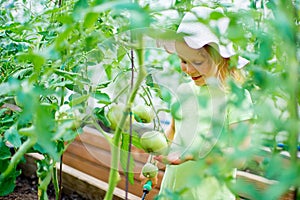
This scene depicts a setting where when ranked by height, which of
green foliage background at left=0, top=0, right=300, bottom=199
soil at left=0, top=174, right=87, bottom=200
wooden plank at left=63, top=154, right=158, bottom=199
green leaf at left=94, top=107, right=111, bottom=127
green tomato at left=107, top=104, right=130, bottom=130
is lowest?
soil at left=0, top=174, right=87, bottom=200

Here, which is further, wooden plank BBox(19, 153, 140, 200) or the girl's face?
wooden plank BBox(19, 153, 140, 200)

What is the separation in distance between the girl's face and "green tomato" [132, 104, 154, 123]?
18 centimetres

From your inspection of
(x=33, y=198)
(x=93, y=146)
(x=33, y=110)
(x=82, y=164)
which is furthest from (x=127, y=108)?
(x=82, y=164)

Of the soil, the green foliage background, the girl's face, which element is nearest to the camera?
the green foliage background

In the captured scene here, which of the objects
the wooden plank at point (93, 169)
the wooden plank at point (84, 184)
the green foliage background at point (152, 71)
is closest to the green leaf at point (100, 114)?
the green foliage background at point (152, 71)

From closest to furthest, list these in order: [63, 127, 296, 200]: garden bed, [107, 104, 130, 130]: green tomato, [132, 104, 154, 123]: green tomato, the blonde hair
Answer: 1. [107, 104, 130, 130]: green tomato
2. [132, 104, 154, 123]: green tomato
3. the blonde hair
4. [63, 127, 296, 200]: garden bed

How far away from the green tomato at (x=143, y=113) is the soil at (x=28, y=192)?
51.9 inches

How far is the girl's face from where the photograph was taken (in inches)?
36.7

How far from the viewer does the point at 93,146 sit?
1960 mm

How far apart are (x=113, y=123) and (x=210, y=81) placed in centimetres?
29

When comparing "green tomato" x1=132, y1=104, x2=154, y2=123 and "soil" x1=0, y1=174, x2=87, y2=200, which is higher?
"green tomato" x1=132, y1=104, x2=154, y2=123

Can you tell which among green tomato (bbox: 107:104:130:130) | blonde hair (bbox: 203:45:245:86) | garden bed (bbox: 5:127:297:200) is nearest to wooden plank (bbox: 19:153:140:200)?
garden bed (bbox: 5:127:297:200)

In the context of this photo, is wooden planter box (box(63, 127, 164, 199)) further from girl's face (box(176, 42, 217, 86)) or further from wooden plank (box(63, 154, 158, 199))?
girl's face (box(176, 42, 217, 86))

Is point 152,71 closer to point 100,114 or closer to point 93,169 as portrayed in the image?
point 100,114
